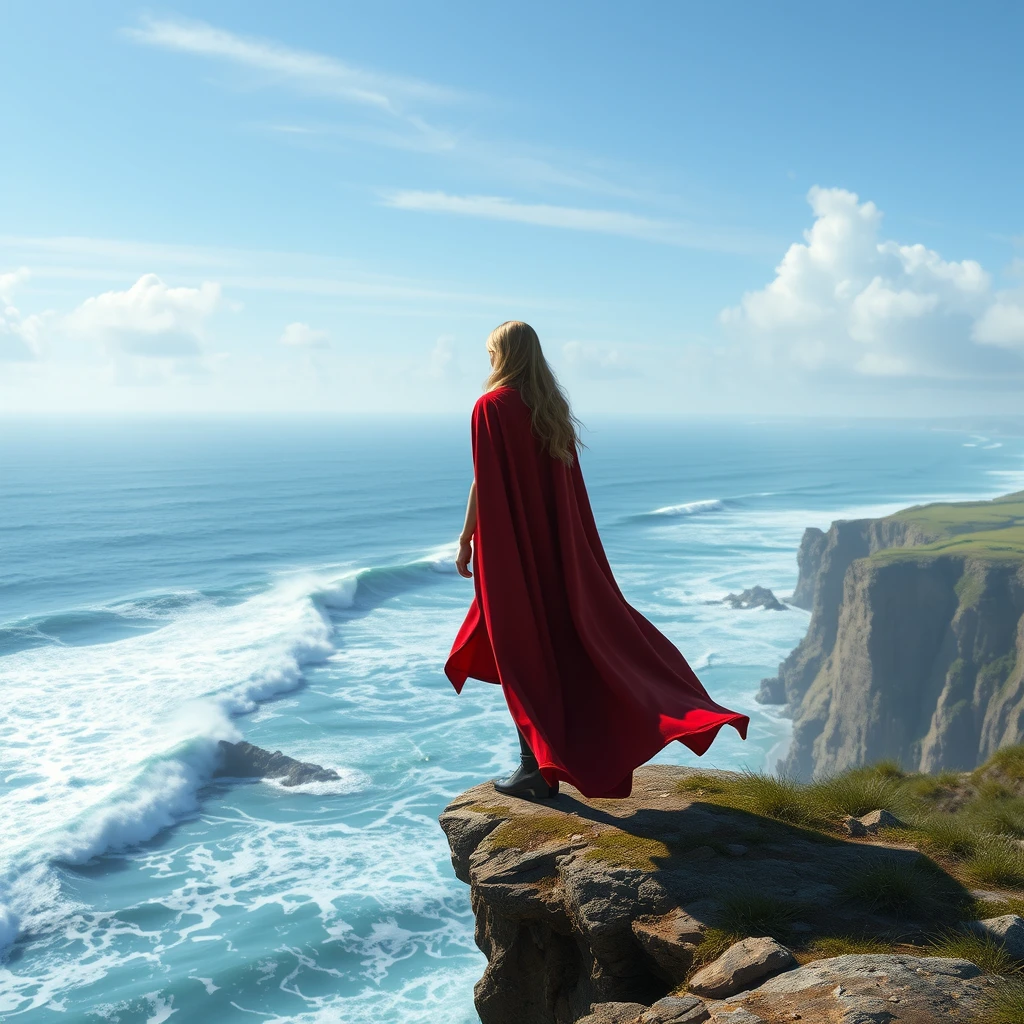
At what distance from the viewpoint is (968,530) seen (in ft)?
167

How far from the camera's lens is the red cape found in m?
4.80

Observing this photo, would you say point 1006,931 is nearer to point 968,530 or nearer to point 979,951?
point 979,951

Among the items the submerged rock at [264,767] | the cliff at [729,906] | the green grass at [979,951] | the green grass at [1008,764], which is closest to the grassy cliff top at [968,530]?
the submerged rock at [264,767]

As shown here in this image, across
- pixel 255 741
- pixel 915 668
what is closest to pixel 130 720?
pixel 255 741

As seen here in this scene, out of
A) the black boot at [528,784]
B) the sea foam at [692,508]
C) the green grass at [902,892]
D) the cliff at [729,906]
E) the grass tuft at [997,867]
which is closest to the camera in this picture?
the cliff at [729,906]

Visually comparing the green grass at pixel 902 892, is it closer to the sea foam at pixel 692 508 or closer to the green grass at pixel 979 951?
the green grass at pixel 979 951

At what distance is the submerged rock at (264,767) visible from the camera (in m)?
22.6

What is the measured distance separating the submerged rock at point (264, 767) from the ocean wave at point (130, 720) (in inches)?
13.2

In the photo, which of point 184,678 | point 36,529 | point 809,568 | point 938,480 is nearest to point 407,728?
point 184,678

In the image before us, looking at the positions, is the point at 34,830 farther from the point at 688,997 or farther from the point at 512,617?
the point at 688,997

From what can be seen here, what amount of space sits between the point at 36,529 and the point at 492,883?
218 feet

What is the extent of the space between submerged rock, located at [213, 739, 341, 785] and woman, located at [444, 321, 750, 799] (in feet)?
61.8

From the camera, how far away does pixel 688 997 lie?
357cm

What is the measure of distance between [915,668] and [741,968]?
1450 inches
